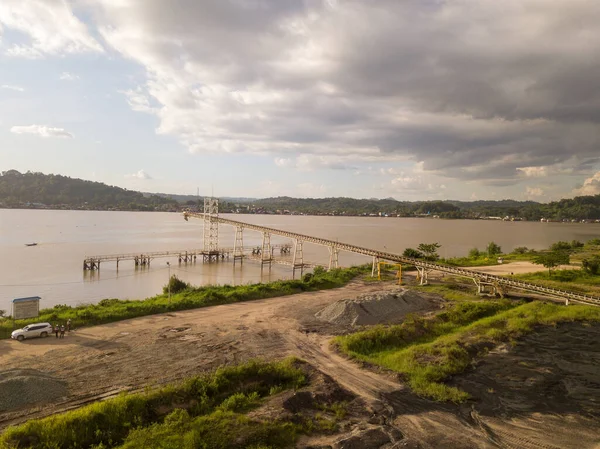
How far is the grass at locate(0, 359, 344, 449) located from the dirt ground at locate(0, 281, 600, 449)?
1911mm

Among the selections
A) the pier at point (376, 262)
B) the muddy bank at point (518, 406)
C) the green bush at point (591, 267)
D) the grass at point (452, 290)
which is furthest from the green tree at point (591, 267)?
the muddy bank at point (518, 406)

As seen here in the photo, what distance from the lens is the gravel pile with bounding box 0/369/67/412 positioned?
13.5m

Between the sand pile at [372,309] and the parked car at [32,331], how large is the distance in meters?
16.8

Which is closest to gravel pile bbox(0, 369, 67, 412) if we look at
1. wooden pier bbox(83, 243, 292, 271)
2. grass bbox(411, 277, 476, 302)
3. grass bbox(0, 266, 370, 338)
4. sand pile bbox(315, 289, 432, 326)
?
grass bbox(0, 266, 370, 338)

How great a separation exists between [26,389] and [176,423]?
667 cm

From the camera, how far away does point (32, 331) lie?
21141mm

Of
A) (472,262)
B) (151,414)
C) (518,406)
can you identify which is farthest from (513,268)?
(151,414)

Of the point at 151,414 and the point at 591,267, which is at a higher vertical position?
the point at 591,267

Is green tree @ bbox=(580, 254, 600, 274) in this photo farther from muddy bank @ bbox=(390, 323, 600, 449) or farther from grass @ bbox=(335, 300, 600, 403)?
muddy bank @ bbox=(390, 323, 600, 449)

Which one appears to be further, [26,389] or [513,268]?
[513,268]

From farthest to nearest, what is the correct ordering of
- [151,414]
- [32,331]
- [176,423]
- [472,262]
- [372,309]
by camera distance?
1. [472,262]
2. [372,309]
3. [32,331]
4. [151,414]
5. [176,423]

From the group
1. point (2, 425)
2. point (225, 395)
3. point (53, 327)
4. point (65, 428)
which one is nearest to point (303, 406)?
point (225, 395)

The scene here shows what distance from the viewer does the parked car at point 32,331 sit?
68.3 ft

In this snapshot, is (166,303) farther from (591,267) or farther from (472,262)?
(591,267)
